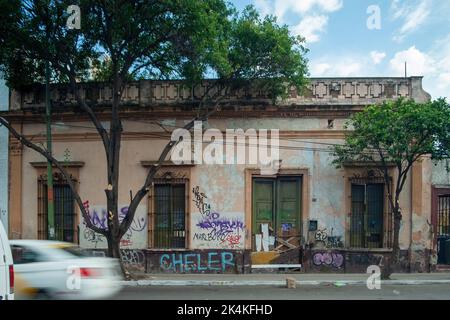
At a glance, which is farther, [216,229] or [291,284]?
[216,229]

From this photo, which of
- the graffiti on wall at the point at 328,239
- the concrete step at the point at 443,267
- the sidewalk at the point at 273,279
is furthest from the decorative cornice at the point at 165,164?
the concrete step at the point at 443,267

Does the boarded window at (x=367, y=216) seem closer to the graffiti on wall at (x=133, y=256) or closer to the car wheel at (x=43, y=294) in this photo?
the graffiti on wall at (x=133, y=256)

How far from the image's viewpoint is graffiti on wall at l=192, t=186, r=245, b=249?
611 inches

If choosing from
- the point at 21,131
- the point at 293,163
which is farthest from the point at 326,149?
the point at 21,131

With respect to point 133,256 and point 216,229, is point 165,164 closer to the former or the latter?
point 216,229

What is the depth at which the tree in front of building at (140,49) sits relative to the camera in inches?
491

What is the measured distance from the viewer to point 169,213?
15.9m

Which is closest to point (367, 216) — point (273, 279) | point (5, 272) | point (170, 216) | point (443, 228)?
point (443, 228)

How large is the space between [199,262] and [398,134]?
7280 millimetres

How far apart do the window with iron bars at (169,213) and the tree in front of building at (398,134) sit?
17.7ft

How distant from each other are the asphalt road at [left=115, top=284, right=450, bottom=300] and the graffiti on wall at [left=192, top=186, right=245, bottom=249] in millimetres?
2601

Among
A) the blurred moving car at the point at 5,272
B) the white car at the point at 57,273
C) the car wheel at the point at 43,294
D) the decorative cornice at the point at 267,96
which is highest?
the decorative cornice at the point at 267,96

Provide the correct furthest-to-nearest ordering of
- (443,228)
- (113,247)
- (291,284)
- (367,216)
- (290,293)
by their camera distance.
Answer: (443,228) → (367,216) → (113,247) → (291,284) → (290,293)

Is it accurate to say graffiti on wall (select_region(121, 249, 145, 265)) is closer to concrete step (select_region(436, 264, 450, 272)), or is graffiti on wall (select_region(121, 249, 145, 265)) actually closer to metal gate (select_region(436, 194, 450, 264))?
concrete step (select_region(436, 264, 450, 272))
